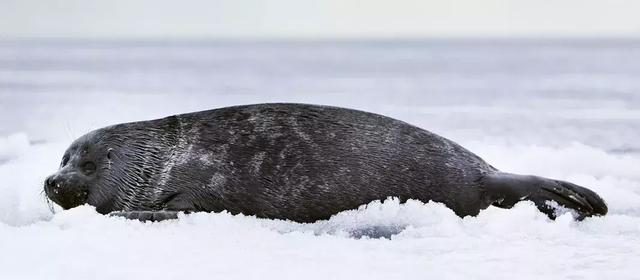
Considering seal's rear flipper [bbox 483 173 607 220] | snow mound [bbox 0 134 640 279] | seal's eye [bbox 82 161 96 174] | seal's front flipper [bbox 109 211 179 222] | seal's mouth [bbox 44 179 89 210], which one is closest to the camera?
snow mound [bbox 0 134 640 279]

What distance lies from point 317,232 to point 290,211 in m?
0.25

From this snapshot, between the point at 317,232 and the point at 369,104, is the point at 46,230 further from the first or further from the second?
the point at 369,104

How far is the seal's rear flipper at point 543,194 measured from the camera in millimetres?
5000

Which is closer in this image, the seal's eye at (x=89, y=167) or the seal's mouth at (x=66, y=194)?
the seal's mouth at (x=66, y=194)

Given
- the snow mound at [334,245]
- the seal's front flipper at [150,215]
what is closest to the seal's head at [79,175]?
the snow mound at [334,245]

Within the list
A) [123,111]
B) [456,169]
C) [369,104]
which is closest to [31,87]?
[123,111]

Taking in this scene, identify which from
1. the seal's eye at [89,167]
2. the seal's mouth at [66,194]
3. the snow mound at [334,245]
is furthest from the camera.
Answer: the seal's eye at [89,167]

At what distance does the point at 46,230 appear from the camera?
4.75 metres

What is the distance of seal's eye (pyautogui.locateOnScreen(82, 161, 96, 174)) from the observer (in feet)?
17.3

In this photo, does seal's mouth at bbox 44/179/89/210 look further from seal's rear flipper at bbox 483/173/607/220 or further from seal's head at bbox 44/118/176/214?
seal's rear flipper at bbox 483/173/607/220

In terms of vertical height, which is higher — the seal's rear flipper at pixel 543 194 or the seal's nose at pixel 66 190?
the seal's rear flipper at pixel 543 194

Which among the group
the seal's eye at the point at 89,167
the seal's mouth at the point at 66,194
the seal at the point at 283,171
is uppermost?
the seal at the point at 283,171

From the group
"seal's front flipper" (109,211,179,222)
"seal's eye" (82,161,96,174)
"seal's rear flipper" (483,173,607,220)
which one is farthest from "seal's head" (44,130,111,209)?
"seal's rear flipper" (483,173,607,220)

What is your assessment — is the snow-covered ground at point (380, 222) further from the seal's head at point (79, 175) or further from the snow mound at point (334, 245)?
the seal's head at point (79, 175)
